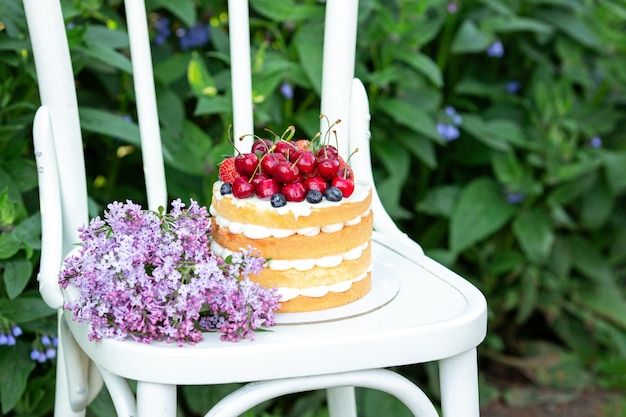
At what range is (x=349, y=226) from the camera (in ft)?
3.07

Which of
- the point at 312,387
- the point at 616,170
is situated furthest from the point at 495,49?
the point at 312,387

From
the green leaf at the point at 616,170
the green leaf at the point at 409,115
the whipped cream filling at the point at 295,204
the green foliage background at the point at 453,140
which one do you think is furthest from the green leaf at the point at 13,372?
the green leaf at the point at 616,170

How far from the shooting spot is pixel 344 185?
932mm

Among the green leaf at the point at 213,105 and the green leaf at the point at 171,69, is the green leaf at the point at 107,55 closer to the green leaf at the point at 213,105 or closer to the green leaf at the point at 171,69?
the green leaf at the point at 213,105

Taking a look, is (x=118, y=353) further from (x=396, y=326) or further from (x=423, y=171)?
(x=423, y=171)

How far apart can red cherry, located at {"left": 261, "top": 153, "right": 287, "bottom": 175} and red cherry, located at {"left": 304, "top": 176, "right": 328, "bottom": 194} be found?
0.11ft

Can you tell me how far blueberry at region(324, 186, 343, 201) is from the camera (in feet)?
3.01

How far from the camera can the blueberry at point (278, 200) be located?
91 centimetres

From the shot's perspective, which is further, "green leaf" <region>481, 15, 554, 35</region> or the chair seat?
"green leaf" <region>481, 15, 554, 35</region>

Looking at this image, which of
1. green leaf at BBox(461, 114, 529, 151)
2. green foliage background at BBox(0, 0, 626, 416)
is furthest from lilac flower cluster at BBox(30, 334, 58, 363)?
green leaf at BBox(461, 114, 529, 151)

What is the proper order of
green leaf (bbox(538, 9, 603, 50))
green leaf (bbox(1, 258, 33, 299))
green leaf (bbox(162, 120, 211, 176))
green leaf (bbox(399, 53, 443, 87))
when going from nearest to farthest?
green leaf (bbox(1, 258, 33, 299)) → green leaf (bbox(162, 120, 211, 176)) → green leaf (bbox(399, 53, 443, 87)) → green leaf (bbox(538, 9, 603, 50))

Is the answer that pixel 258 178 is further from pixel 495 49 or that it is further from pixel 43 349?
pixel 495 49

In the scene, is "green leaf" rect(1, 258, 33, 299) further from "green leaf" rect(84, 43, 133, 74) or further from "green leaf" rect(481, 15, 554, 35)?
"green leaf" rect(481, 15, 554, 35)

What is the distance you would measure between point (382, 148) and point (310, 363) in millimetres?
982
